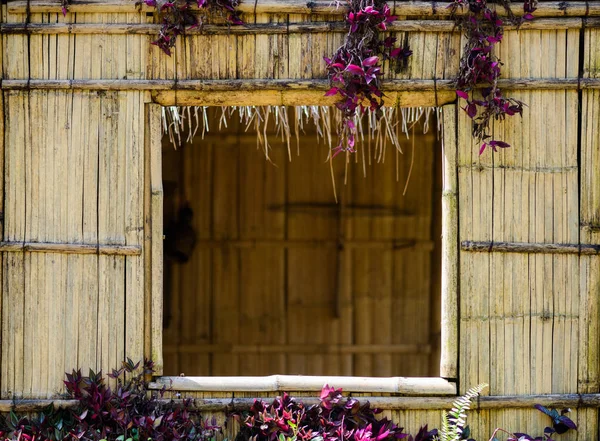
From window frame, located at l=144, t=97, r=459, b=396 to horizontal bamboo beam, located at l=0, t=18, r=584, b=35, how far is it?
31cm

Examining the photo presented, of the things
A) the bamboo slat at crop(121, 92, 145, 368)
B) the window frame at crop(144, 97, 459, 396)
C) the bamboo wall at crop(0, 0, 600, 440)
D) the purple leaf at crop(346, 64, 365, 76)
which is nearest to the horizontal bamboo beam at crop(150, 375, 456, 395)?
the window frame at crop(144, 97, 459, 396)

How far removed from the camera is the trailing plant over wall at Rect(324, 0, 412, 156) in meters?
3.49

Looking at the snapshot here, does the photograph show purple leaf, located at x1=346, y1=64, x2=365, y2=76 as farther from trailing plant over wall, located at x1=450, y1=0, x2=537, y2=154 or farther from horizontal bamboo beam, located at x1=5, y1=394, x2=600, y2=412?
horizontal bamboo beam, located at x1=5, y1=394, x2=600, y2=412

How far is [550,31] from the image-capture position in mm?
3621

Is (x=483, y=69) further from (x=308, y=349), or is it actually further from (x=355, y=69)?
(x=308, y=349)

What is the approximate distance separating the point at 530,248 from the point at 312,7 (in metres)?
1.59

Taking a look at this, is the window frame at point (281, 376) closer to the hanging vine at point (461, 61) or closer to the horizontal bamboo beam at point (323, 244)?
the hanging vine at point (461, 61)

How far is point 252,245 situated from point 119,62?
113 inches

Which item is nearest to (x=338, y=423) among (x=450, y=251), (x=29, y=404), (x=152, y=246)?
(x=450, y=251)

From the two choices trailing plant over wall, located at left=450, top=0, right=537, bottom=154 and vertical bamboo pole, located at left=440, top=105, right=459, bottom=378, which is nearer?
trailing plant over wall, located at left=450, top=0, right=537, bottom=154

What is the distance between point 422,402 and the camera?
3.58m

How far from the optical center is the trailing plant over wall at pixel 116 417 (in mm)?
3281

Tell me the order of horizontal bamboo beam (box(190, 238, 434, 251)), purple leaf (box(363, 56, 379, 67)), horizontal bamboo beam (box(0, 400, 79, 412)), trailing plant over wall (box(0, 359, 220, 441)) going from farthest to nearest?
1. horizontal bamboo beam (box(190, 238, 434, 251))
2. horizontal bamboo beam (box(0, 400, 79, 412))
3. purple leaf (box(363, 56, 379, 67))
4. trailing plant over wall (box(0, 359, 220, 441))

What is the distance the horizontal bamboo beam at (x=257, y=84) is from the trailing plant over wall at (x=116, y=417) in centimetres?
135
